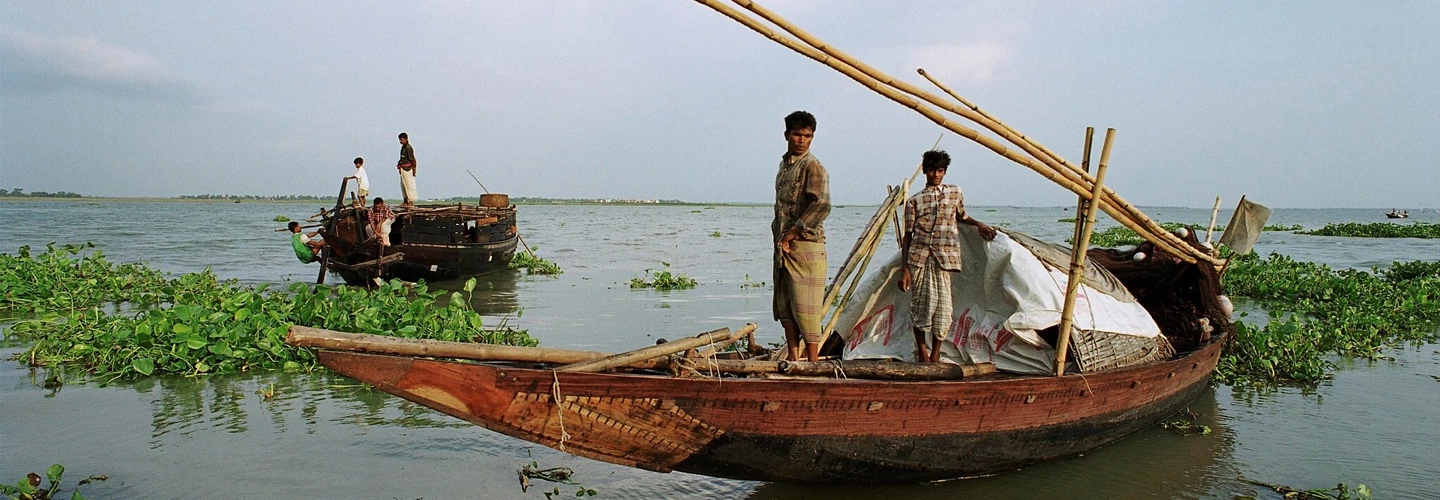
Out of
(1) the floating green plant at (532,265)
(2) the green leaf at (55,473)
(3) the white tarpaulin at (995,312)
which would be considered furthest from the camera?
(1) the floating green plant at (532,265)

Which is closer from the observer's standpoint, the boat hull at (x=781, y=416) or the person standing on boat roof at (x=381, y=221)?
the boat hull at (x=781, y=416)

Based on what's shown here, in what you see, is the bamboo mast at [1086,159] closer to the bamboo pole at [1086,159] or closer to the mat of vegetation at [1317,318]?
the bamboo pole at [1086,159]

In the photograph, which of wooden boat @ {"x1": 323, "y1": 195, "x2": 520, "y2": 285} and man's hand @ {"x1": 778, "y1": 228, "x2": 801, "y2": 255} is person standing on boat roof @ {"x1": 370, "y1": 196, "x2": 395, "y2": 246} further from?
man's hand @ {"x1": 778, "y1": 228, "x2": 801, "y2": 255}

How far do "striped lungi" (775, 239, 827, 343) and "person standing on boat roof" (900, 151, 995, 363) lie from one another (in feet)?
2.08

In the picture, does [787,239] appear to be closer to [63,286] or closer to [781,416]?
[781,416]

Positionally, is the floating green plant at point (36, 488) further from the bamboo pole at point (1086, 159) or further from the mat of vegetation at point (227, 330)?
the bamboo pole at point (1086, 159)

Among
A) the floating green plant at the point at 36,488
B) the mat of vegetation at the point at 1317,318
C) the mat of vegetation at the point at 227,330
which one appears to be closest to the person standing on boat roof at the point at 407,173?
the mat of vegetation at the point at 227,330

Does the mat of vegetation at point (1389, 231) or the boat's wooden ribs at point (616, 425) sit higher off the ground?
the mat of vegetation at point (1389, 231)

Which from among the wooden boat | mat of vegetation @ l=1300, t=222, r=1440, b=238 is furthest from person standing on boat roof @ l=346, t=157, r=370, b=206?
mat of vegetation @ l=1300, t=222, r=1440, b=238

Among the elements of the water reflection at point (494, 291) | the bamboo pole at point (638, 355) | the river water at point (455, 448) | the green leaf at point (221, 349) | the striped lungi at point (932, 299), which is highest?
the striped lungi at point (932, 299)

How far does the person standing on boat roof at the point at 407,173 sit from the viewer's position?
43.6 ft

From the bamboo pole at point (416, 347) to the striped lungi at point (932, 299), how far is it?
1.94 metres

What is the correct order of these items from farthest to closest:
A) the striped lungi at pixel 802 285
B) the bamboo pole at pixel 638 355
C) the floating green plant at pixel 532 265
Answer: the floating green plant at pixel 532 265, the striped lungi at pixel 802 285, the bamboo pole at pixel 638 355

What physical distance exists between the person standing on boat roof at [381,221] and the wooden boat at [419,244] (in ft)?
0.58
